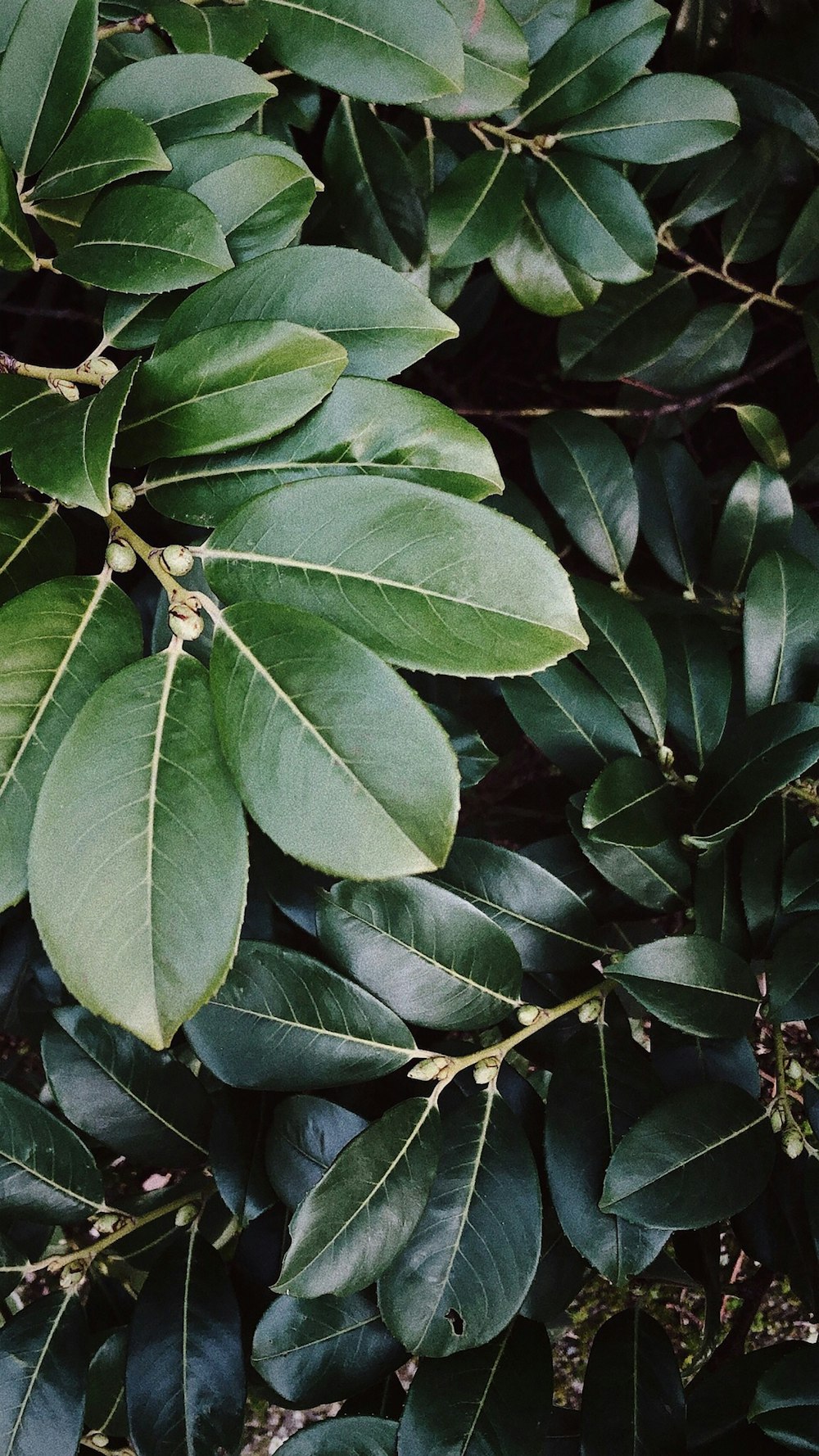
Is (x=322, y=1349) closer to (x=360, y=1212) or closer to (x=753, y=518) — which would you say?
(x=360, y=1212)

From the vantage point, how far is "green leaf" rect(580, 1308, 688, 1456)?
0.69 metres

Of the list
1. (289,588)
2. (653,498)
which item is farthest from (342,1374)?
(653,498)

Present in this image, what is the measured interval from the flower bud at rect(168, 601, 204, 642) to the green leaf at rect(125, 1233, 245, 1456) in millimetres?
507

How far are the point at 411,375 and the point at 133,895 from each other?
1103 mm

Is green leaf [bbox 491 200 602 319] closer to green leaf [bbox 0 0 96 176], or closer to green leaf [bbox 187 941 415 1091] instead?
green leaf [bbox 0 0 96 176]

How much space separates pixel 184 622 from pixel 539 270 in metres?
0.57

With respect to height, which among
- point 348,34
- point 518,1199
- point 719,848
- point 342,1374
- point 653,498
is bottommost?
point 342,1374

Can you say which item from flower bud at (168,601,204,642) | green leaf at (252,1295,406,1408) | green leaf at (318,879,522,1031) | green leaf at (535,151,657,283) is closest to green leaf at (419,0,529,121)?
green leaf at (535,151,657,283)

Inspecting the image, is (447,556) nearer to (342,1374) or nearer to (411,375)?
(342,1374)

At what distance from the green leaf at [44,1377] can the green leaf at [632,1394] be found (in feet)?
1.21

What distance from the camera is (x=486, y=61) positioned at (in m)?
0.73

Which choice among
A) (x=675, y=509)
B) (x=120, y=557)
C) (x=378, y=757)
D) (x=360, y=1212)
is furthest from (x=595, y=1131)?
(x=675, y=509)

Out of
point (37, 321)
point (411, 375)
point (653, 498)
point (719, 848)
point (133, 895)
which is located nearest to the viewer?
point (133, 895)

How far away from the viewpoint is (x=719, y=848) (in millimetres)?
750
